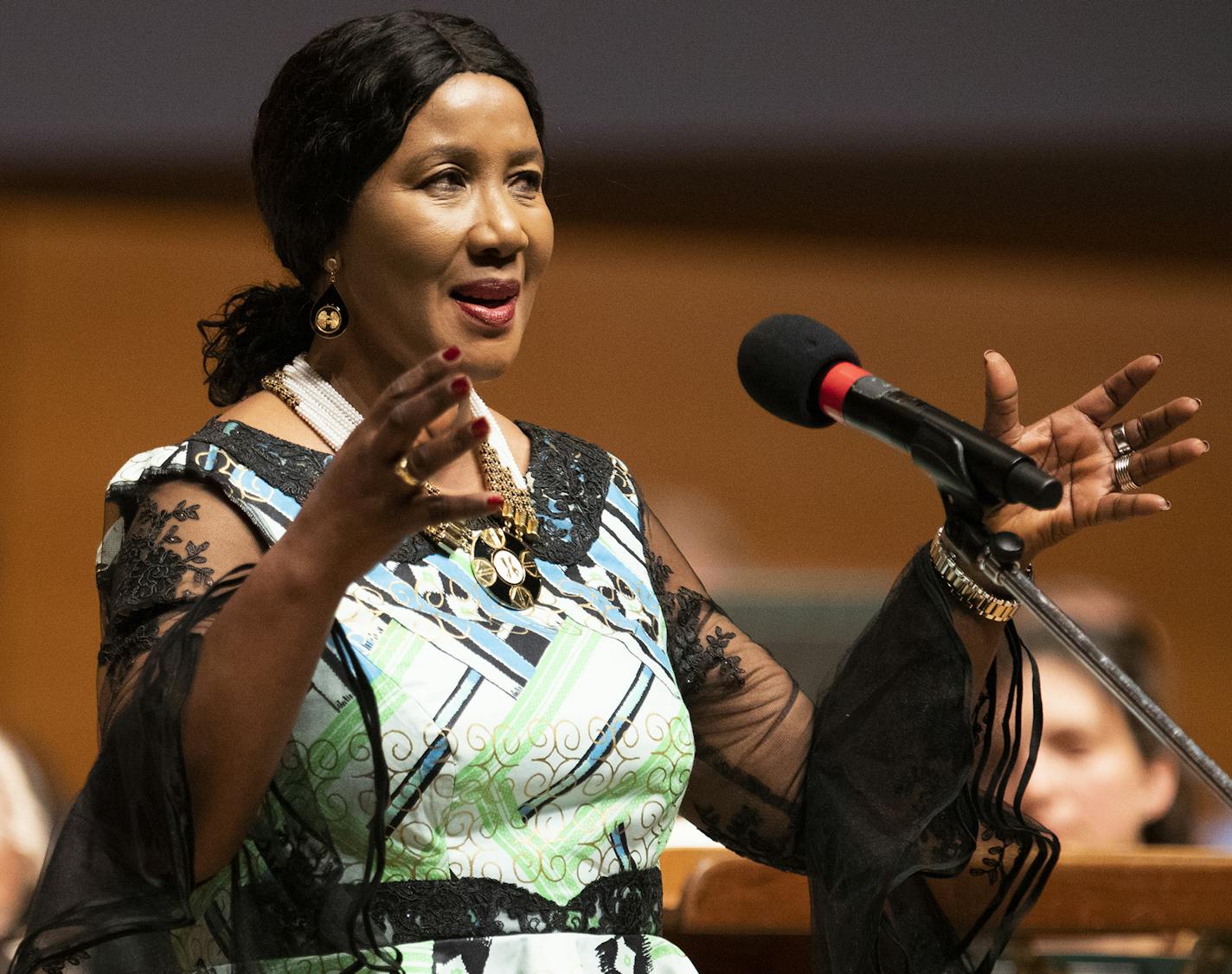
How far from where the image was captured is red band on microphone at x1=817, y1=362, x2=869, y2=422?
1411 mm

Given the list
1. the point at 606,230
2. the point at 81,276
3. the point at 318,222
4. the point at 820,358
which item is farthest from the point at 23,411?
the point at 820,358

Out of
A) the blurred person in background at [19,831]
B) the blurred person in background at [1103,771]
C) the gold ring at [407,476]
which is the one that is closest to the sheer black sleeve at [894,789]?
the gold ring at [407,476]

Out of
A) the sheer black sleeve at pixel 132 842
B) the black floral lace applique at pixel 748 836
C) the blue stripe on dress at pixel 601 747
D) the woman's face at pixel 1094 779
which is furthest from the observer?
the woman's face at pixel 1094 779

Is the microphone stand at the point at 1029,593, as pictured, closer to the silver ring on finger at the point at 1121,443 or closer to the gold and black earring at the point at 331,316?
the silver ring on finger at the point at 1121,443

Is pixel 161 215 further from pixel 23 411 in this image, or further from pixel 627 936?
pixel 627 936

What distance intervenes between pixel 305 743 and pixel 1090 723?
6.06ft

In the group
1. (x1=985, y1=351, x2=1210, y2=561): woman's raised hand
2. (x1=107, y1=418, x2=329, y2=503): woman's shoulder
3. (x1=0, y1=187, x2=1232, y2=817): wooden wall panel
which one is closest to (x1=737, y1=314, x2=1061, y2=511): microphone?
(x1=985, y1=351, x2=1210, y2=561): woman's raised hand

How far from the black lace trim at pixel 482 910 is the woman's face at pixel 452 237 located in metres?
0.49

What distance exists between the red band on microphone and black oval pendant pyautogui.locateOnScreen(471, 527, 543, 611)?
40 centimetres

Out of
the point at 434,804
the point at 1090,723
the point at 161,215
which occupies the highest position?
the point at 161,215

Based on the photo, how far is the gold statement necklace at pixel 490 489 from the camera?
1.70m

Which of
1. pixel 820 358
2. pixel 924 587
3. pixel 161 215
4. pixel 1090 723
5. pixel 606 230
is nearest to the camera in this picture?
pixel 820 358

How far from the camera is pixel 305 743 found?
59.2 inches

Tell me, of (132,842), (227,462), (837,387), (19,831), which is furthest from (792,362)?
(19,831)
